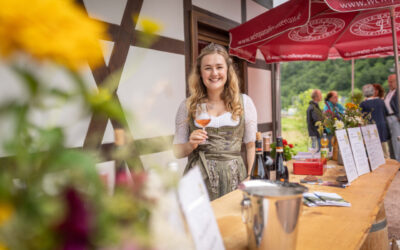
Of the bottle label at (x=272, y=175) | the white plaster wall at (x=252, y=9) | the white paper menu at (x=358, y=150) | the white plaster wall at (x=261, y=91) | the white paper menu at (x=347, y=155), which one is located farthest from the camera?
the white plaster wall at (x=261, y=91)

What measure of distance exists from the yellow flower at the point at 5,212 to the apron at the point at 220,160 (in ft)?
5.33

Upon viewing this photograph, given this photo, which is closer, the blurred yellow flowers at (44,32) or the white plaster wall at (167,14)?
the blurred yellow flowers at (44,32)

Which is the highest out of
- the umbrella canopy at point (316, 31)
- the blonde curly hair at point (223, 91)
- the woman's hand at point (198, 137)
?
the umbrella canopy at point (316, 31)

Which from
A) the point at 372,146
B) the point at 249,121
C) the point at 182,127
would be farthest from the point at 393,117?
the point at 182,127

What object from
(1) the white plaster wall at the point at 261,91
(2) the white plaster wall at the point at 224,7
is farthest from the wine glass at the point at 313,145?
(1) the white plaster wall at the point at 261,91

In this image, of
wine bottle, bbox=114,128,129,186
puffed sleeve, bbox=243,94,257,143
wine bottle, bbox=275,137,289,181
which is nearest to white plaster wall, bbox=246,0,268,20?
puffed sleeve, bbox=243,94,257,143

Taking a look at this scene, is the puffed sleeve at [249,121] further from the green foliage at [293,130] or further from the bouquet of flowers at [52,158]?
the green foliage at [293,130]

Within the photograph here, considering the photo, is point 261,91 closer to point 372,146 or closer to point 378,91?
point 378,91

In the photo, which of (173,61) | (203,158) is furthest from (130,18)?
(203,158)

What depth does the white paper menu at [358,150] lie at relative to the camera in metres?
1.75

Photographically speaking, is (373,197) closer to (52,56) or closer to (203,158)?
(203,158)

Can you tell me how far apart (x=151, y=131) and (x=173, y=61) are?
2.90m

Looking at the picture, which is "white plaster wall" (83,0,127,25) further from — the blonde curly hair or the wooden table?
the wooden table

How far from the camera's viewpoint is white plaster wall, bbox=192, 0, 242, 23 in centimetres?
360
